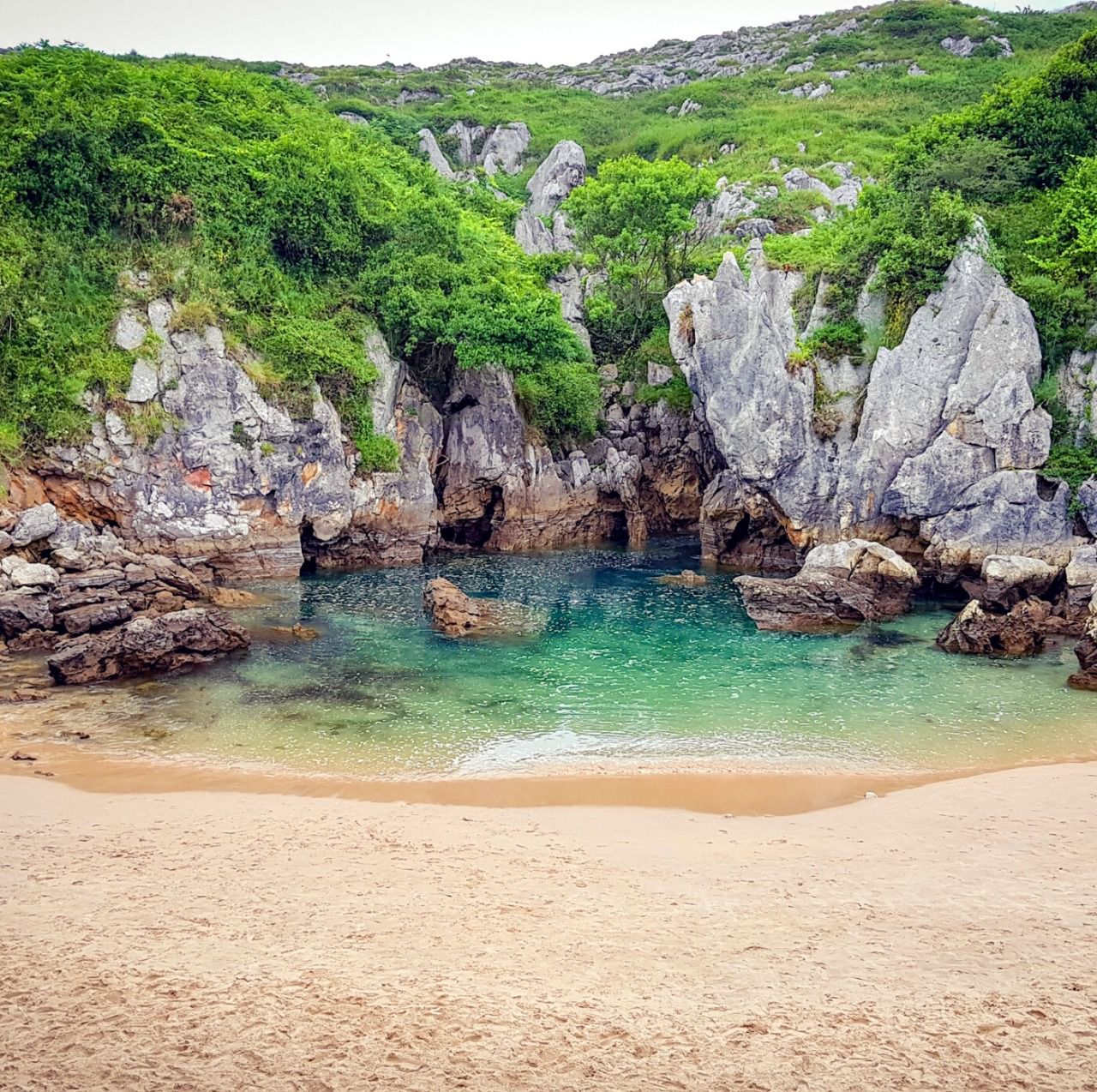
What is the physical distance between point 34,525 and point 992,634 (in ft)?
78.6

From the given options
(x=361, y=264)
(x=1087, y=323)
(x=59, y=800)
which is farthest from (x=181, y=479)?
(x=1087, y=323)

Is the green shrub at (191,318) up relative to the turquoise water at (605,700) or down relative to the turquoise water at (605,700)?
up

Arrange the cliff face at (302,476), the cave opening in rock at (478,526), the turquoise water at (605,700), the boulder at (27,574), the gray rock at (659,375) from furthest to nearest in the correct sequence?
the gray rock at (659,375), the cave opening in rock at (478,526), the cliff face at (302,476), the boulder at (27,574), the turquoise water at (605,700)

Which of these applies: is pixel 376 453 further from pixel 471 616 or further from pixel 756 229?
pixel 756 229

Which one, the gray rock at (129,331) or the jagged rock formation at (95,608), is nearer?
the jagged rock formation at (95,608)

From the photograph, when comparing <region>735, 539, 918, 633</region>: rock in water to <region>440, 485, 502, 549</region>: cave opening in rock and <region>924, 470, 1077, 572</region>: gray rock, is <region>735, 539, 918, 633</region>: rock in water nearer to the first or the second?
<region>924, 470, 1077, 572</region>: gray rock

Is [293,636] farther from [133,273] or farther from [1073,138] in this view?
[1073,138]

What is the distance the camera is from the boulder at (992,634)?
67.7 feet

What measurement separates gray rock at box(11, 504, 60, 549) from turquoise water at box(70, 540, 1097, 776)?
5.68 metres

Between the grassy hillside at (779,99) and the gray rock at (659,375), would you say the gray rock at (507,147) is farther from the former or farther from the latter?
the gray rock at (659,375)

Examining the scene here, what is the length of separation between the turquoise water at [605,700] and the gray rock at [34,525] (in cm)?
568

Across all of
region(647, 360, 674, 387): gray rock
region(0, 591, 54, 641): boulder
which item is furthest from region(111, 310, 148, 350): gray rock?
region(647, 360, 674, 387): gray rock

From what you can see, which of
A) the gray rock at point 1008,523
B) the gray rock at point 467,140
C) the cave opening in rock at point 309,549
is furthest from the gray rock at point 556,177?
the gray rock at point 1008,523

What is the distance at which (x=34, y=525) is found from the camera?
22875 millimetres
